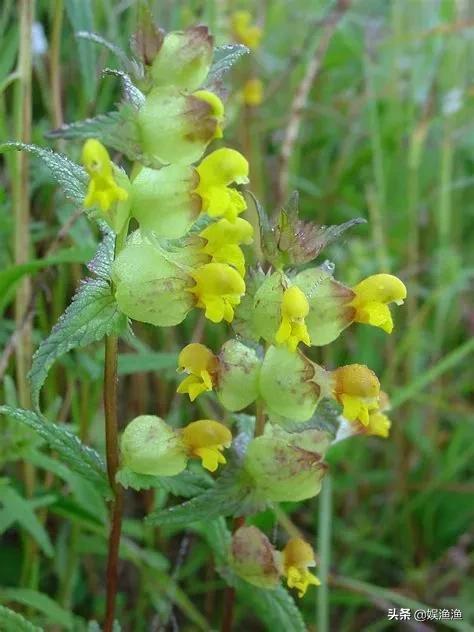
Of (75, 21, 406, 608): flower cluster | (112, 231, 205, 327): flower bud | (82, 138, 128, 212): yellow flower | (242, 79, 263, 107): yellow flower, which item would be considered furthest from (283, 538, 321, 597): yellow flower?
Result: (242, 79, 263, 107): yellow flower

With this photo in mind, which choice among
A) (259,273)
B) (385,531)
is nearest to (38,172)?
(259,273)

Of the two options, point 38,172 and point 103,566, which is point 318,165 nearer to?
point 38,172

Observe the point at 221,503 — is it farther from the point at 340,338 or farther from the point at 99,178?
the point at 340,338

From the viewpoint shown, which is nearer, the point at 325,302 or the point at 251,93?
the point at 325,302

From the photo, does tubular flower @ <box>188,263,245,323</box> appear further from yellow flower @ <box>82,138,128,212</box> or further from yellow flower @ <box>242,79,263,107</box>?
yellow flower @ <box>242,79,263,107</box>

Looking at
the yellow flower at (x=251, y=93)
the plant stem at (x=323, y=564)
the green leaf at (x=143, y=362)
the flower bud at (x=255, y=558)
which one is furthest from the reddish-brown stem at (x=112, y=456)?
the yellow flower at (x=251, y=93)

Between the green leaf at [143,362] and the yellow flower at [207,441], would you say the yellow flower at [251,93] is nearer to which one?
the green leaf at [143,362]

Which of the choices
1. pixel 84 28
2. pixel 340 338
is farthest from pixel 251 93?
pixel 84 28
